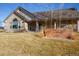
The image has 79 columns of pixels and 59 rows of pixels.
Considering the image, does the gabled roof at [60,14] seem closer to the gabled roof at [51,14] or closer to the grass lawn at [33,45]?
the gabled roof at [51,14]

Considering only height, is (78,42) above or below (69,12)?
below

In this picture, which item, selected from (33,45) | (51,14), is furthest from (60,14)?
(33,45)

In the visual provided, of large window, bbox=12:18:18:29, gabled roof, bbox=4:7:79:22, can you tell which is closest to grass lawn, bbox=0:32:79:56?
large window, bbox=12:18:18:29

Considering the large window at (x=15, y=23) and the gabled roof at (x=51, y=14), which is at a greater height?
the gabled roof at (x=51, y=14)

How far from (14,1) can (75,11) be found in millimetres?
653

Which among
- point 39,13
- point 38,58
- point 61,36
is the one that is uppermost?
point 39,13

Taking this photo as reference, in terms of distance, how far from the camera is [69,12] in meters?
3.39

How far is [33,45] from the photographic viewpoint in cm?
338

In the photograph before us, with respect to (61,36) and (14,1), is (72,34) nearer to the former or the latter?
(61,36)

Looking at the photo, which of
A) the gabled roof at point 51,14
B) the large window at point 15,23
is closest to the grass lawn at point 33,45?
the large window at point 15,23

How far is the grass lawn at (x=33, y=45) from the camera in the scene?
3359mm

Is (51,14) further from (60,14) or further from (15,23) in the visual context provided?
(15,23)

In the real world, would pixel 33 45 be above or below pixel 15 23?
below

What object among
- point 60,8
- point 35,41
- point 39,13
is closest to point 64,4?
point 60,8
